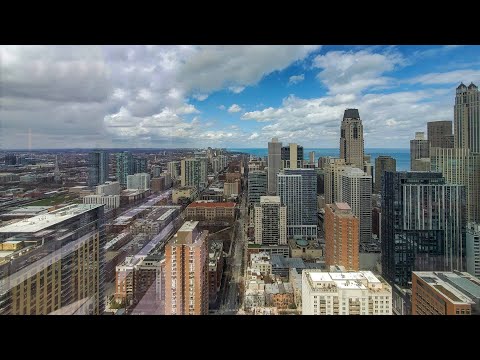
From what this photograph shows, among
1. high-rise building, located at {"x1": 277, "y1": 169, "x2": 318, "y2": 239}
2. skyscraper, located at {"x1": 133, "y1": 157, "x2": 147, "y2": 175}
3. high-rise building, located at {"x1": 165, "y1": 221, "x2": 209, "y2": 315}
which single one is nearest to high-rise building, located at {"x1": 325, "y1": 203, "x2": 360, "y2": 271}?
high-rise building, located at {"x1": 277, "y1": 169, "x2": 318, "y2": 239}

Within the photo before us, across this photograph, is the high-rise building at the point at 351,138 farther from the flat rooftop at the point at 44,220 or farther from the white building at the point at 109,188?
the flat rooftop at the point at 44,220

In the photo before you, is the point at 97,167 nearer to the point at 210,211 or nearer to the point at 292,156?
the point at 210,211

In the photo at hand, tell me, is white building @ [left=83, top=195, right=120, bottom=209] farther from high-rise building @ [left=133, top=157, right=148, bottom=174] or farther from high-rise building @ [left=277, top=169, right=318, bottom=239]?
high-rise building @ [left=277, top=169, right=318, bottom=239]

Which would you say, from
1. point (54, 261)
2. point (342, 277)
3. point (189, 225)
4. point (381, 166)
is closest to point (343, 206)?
point (381, 166)
